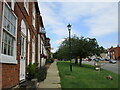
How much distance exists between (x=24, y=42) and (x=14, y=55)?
2617mm

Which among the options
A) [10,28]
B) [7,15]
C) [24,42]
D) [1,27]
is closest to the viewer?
[1,27]

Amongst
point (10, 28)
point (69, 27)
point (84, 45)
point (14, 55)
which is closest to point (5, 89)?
point (14, 55)

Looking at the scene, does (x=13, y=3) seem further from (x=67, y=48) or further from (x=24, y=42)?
(x=67, y=48)

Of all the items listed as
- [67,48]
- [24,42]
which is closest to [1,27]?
[24,42]

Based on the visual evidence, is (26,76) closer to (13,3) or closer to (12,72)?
(12,72)

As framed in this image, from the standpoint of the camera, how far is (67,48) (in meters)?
32.0

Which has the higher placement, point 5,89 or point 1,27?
point 1,27

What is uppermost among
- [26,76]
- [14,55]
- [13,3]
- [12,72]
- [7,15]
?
[13,3]

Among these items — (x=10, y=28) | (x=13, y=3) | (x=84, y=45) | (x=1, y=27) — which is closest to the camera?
(x=1, y=27)

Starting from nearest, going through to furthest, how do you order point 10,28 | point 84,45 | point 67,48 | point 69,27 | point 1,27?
point 1,27, point 10,28, point 69,27, point 84,45, point 67,48

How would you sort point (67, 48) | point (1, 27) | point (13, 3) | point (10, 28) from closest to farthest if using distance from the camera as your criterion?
point (1, 27) < point (10, 28) < point (13, 3) < point (67, 48)

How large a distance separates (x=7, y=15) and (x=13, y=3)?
3.78 feet

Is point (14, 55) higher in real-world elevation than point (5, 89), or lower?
higher

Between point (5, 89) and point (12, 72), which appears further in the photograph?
point (12, 72)
